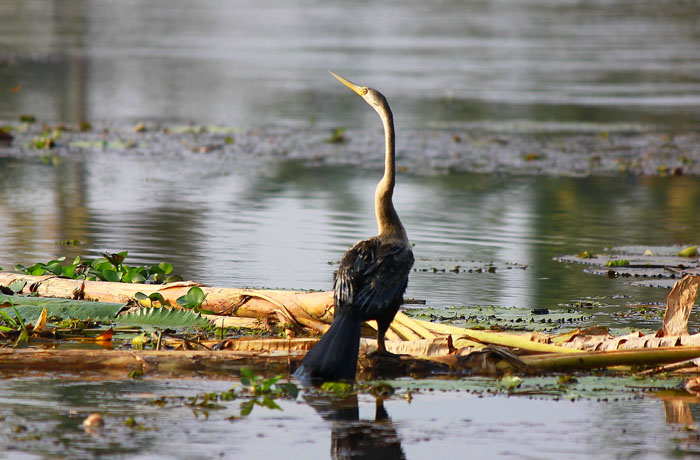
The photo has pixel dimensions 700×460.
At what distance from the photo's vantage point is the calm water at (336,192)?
5.57 m

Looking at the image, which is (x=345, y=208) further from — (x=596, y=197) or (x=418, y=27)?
(x=418, y=27)

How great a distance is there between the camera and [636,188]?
16.0 meters

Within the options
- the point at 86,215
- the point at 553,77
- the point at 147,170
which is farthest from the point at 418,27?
the point at 86,215

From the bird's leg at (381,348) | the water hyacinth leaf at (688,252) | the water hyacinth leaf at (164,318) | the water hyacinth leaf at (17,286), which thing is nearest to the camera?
the bird's leg at (381,348)

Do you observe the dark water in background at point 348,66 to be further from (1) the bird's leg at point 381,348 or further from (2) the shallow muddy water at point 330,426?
(2) the shallow muddy water at point 330,426

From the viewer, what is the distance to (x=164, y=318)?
7.59 metres

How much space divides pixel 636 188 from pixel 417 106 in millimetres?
9019

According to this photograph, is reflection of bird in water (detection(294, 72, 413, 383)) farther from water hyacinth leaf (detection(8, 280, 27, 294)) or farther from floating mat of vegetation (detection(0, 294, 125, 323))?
water hyacinth leaf (detection(8, 280, 27, 294))

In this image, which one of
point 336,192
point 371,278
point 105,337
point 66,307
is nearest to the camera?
point 371,278

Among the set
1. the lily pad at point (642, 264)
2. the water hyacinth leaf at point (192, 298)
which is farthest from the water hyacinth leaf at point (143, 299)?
the lily pad at point (642, 264)

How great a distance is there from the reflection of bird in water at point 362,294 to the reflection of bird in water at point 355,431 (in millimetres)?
228

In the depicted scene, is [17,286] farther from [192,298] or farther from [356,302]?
[356,302]

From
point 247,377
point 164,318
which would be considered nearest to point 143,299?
point 164,318

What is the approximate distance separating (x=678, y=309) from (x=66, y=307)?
358cm
